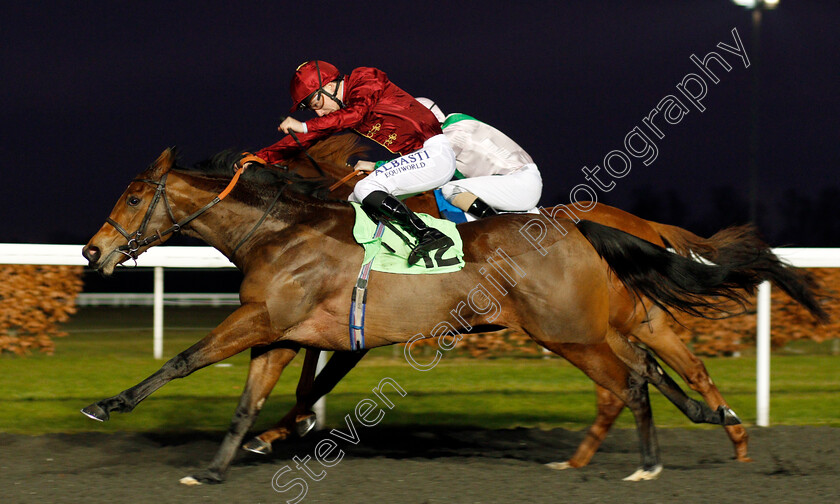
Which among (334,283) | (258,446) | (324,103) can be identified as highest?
(324,103)

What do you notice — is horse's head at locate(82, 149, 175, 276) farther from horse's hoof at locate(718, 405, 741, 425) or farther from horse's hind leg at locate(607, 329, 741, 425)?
horse's hoof at locate(718, 405, 741, 425)

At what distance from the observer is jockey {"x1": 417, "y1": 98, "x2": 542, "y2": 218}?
4.17 m

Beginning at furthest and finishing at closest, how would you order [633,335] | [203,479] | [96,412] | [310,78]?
[633,335], [310,78], [203,479], [96,412]

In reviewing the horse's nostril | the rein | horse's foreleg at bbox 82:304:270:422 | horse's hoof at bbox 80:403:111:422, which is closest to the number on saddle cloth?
the rein

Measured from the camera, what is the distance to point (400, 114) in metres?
4.01

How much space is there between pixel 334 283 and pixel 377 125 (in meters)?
0.80

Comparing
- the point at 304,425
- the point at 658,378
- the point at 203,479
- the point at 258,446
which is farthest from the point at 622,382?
the point at 203,479

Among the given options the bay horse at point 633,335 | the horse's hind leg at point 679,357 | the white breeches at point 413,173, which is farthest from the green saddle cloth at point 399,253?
the horse's hind leg at point 679,357

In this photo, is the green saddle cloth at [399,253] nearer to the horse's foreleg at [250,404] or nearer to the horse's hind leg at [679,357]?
the horse's foreleg at [250,404]

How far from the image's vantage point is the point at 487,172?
4352 mm

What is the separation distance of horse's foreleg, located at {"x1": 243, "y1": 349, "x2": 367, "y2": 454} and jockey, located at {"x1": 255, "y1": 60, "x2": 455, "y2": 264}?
0.89 meters

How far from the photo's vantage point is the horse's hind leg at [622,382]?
3.78 m

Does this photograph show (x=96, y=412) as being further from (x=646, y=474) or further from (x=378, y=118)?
(x=646, y=474)

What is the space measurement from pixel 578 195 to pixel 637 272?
42.5 inches
